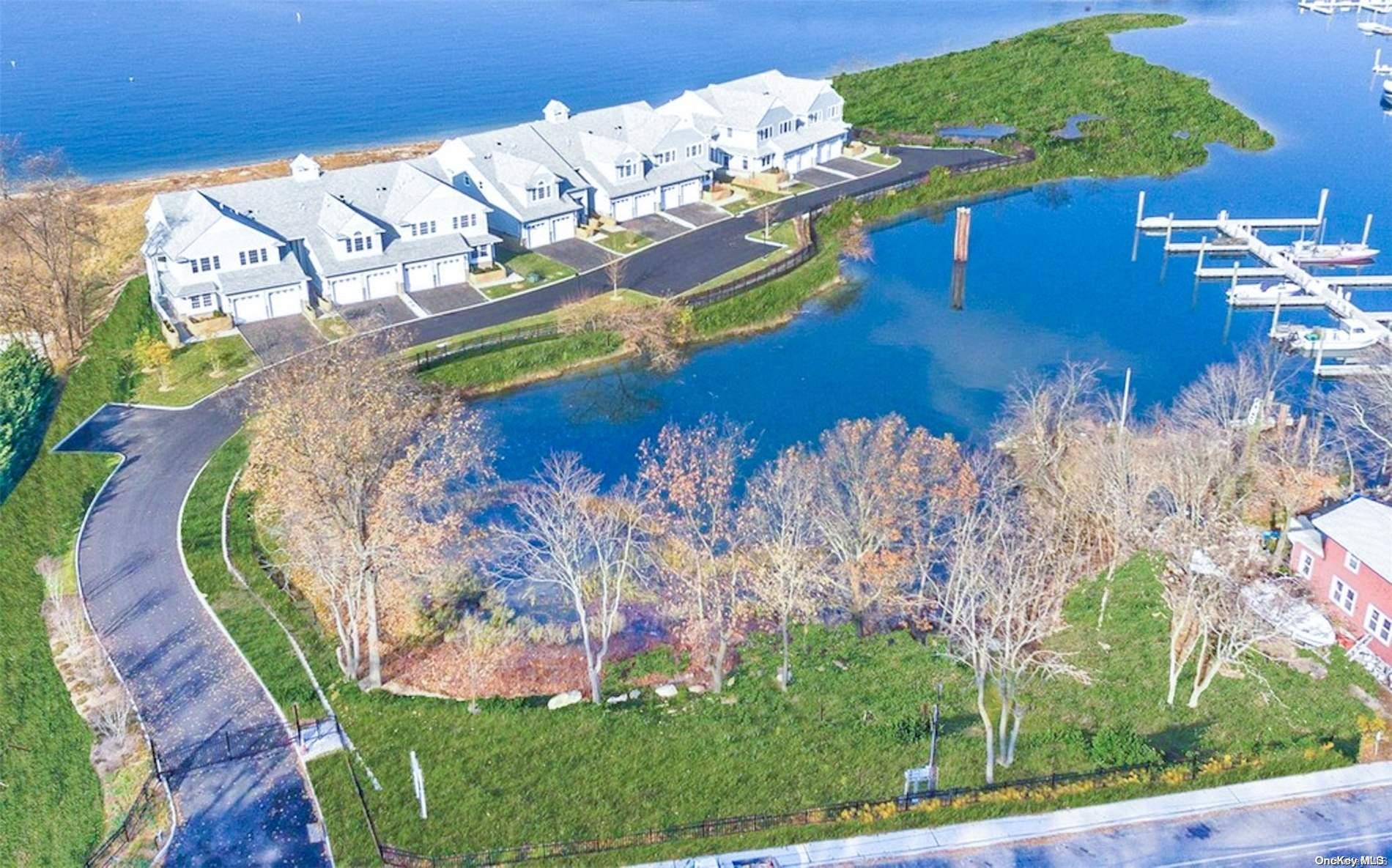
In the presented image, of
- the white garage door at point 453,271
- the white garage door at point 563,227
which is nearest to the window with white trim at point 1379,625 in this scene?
the white garage door at point 453,271

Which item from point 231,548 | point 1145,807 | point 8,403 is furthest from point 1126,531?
point 8,403

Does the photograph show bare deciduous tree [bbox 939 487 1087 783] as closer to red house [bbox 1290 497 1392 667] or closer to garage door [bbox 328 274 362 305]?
red house [bbox 1290 497 1392 667]

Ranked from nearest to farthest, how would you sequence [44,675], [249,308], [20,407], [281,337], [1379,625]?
[1379,625]
[44,675]
[20,407]
[281,337]
[249,308]

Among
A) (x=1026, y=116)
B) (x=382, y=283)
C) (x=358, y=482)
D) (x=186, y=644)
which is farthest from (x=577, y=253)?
(x=1026, y=116)

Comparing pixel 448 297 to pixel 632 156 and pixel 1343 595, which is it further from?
pixel 1343 595

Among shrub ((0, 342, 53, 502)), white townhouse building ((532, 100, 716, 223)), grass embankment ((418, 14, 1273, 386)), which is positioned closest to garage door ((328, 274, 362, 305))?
shrub ((0, 342, 53, 502))
